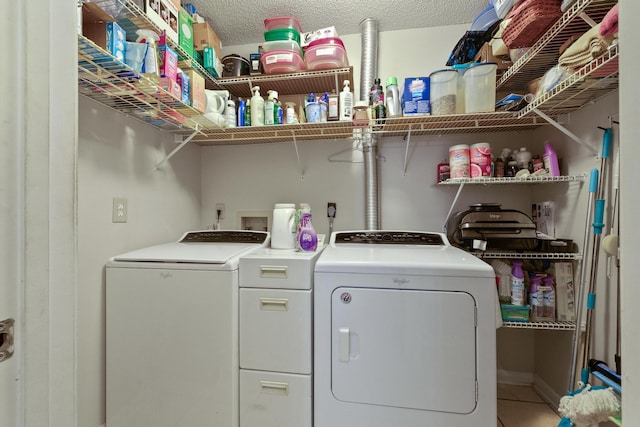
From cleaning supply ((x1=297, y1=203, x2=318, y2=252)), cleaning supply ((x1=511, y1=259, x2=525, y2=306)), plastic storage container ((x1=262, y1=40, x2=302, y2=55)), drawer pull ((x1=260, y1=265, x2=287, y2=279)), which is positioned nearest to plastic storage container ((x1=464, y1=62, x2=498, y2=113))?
cleaning supply ((x1=511, y1=259, x2=525, y2=306))

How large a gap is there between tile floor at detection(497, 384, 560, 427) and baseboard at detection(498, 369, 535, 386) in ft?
0.13

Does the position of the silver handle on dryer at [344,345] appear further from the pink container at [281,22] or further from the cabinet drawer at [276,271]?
the pink container at [281,22]

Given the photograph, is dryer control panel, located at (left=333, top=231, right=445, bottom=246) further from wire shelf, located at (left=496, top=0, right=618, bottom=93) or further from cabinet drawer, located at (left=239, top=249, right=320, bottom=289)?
wire shelf, located at (left=496, top=0, right=618, bottom=93)

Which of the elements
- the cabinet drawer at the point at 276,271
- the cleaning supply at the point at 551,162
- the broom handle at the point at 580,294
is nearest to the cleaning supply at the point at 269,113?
the cabinet drawer at the point at 276,271

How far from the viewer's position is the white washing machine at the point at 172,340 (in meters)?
1.41

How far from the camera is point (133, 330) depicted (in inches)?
58.2

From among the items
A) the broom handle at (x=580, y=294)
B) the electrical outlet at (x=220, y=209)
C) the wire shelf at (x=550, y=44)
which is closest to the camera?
the wire shelf at (x=550, y=44)

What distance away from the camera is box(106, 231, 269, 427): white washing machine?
1.41 meters

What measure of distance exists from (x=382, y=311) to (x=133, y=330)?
126 centimetres

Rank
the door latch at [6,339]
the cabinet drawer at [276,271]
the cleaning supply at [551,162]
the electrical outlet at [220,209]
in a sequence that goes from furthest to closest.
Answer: the electrical outlet at [220,209], the cleaning supply at [551,162], the cabinet drawer at [276,271], the door latch at [6,339]

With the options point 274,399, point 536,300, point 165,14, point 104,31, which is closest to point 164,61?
point 104,31

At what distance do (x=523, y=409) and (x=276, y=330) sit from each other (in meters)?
1.75

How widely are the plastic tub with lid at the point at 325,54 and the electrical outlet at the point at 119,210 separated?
144 centimetres

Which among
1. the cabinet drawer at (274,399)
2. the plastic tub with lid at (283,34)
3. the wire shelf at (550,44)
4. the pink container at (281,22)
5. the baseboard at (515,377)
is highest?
the pink container at (281,22)
